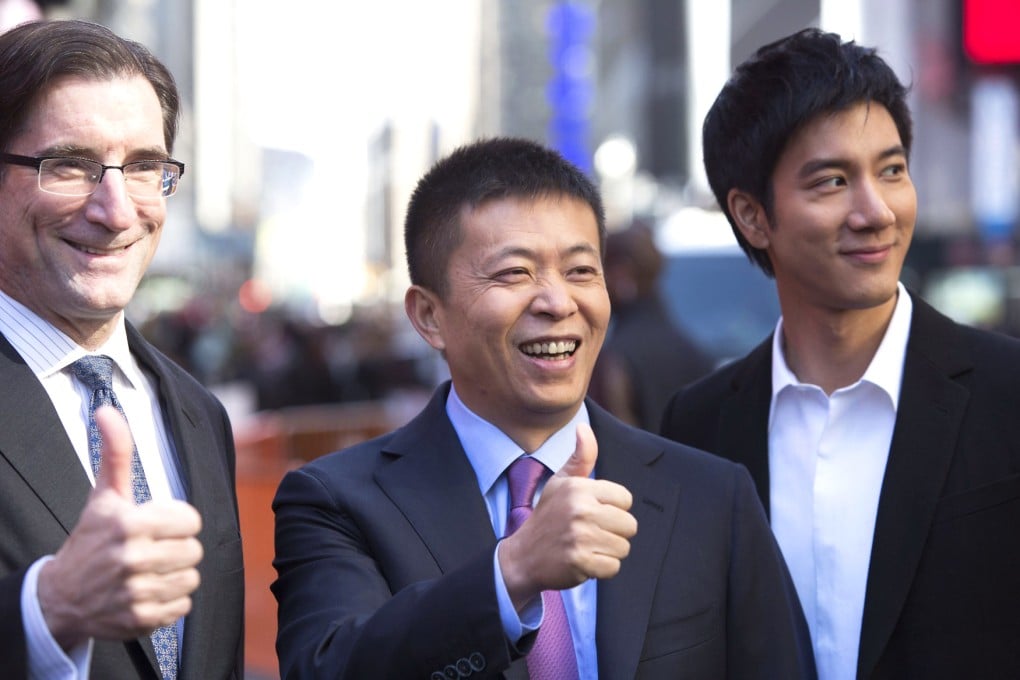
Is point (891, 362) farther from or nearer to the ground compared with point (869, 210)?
nearer to the ground

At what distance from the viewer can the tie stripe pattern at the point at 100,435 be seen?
10.1ft

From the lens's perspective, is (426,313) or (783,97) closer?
(426,313)

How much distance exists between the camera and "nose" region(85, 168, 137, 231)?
313 cm

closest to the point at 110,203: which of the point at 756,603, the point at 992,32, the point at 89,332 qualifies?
the point at 89,332

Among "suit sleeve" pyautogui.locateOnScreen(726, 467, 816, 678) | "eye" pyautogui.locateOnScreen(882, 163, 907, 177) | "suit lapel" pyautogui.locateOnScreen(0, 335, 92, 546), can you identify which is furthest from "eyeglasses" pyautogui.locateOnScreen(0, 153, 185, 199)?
"eye" pyautogui.locateOnScreen(882, 163, 907, 177)

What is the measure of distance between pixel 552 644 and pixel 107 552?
1.02 meters

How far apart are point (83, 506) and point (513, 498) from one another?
0.94 m

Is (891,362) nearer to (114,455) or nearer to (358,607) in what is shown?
(358,607)

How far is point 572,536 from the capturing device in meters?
2.57

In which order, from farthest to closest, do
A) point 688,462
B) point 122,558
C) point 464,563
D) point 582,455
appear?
point 688,462 < point 464,563 < point 582,455 < point 122,558

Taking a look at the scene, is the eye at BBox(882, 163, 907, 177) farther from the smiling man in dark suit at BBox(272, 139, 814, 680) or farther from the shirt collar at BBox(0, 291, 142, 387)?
the shirt collar at BBox(0, 291, 142, 387)

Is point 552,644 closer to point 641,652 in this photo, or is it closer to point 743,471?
point 641,652

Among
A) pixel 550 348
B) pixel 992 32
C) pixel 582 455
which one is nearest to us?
pixel 582 455

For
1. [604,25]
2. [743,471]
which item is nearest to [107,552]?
[743,471]
